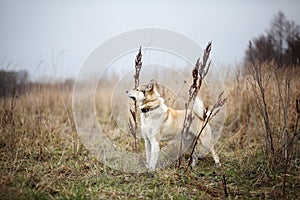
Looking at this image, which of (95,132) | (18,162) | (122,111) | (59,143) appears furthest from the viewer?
(122,111)

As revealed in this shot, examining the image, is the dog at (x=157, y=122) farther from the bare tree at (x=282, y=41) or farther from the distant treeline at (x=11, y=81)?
the bare tree at (x=282, y=41)

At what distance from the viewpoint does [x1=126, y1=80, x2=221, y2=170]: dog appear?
148 inches

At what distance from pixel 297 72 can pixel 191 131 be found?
2.97m

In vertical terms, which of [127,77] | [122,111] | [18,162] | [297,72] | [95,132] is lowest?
[18,162]

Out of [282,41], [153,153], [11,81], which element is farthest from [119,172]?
[282,41]

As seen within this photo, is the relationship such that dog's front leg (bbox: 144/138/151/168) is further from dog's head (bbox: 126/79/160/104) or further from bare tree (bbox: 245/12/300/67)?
bare tree (bbox: 245/12/300/67)

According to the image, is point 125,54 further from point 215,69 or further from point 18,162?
point 215,69

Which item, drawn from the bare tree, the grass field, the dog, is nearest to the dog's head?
the dog

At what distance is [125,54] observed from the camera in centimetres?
390

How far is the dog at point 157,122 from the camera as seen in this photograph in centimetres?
375

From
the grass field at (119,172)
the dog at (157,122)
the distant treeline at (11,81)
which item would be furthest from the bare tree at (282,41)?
the distant treeline at (11,81)

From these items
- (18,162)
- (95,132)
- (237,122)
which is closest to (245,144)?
(237,122)

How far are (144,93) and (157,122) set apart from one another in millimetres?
415

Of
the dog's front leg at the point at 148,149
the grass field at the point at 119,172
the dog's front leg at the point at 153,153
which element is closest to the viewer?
the grass field at the point at 119,172
